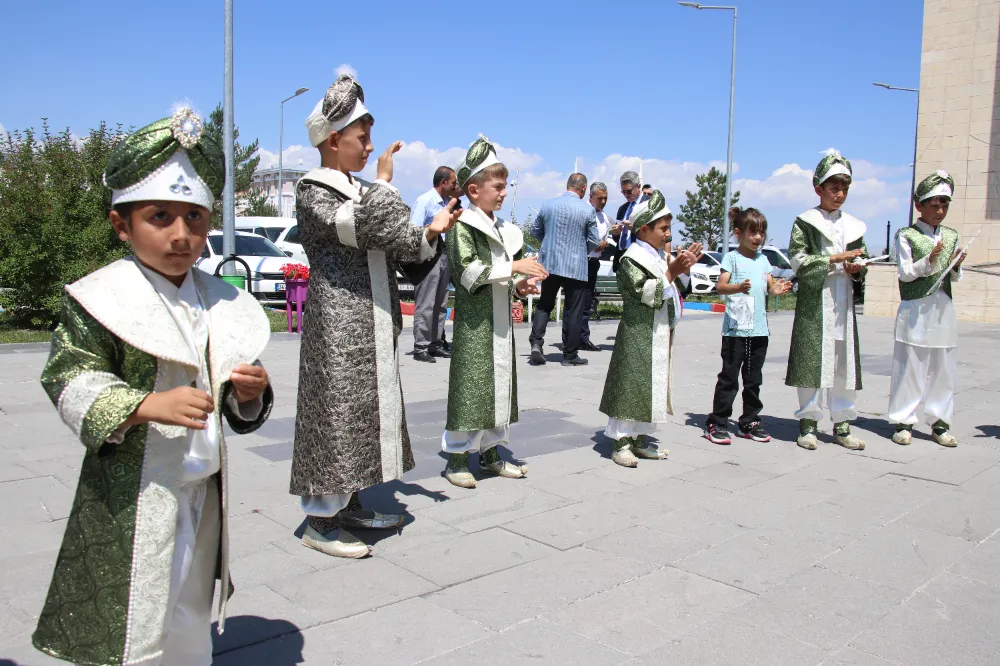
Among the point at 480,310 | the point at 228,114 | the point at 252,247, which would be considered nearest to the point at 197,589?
the point at 480,310

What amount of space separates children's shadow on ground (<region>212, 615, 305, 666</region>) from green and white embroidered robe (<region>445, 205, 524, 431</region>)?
6.03 feet

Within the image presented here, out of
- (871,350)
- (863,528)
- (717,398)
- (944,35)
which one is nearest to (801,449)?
(717,398)

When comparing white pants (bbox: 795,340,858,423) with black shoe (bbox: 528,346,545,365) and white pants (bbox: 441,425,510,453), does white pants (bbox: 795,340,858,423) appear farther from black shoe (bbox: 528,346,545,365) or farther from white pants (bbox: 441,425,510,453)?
black shoe (bbox: 528,346,545,365)

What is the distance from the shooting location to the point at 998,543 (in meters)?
3.91

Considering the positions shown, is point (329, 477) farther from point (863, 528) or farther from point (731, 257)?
point (731, 257)

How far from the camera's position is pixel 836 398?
5.93 m

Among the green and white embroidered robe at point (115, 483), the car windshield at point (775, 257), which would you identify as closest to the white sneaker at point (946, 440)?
the green and white embroidered robe at point (115, 483)

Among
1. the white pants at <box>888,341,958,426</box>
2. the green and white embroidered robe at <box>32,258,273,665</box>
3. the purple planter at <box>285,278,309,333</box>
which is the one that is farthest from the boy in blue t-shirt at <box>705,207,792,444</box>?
the purple planter at <box>285,278,309,333</box>

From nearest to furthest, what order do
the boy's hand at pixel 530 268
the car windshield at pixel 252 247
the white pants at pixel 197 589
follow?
the white pants at pixel 197 589 < the boy's hand at pixel 530 268 < the car windshield at pixel 252 247

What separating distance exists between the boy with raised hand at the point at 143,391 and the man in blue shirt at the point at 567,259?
7215mm

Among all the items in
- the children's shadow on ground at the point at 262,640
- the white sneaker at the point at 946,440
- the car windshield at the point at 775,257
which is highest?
the car windshield at the point at 775,257

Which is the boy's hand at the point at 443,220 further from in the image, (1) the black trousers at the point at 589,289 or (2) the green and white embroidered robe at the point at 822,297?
(1) the black trousers at the point at 589,289

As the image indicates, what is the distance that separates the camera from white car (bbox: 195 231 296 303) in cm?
1500

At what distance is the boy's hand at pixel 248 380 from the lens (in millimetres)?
2025
